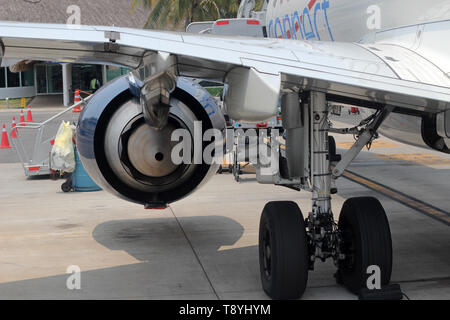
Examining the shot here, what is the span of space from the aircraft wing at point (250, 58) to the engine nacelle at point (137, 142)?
1.35 meters

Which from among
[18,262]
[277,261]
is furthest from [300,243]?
[18,262]

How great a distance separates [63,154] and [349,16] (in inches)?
239

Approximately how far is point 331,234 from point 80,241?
136 inches

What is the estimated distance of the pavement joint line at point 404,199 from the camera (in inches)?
338

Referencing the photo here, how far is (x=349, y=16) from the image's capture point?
636 centimetres

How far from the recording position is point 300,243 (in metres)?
5.27

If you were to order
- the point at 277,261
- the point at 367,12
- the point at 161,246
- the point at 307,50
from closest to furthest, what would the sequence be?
the point at 307,50
the point at 277,261
the point at 367,12
the point at 161,246

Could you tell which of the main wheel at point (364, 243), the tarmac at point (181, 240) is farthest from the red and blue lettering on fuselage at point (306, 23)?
the tarmac at point (181, 240)

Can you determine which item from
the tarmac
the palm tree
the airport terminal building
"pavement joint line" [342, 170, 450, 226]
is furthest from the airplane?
the airport terminal building

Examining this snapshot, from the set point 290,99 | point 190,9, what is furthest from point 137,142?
point 190,9

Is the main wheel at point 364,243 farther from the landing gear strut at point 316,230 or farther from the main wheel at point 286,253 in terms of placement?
the main wheel at point 286,253

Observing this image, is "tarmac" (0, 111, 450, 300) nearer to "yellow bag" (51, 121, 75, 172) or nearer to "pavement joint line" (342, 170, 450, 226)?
"pavement joint line" (342, 170, 450, 226)

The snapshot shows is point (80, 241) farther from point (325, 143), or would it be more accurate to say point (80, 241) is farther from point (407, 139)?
point (407, 139)

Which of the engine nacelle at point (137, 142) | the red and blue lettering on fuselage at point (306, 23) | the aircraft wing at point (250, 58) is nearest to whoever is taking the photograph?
the aircraft wing at point (250, 58)
